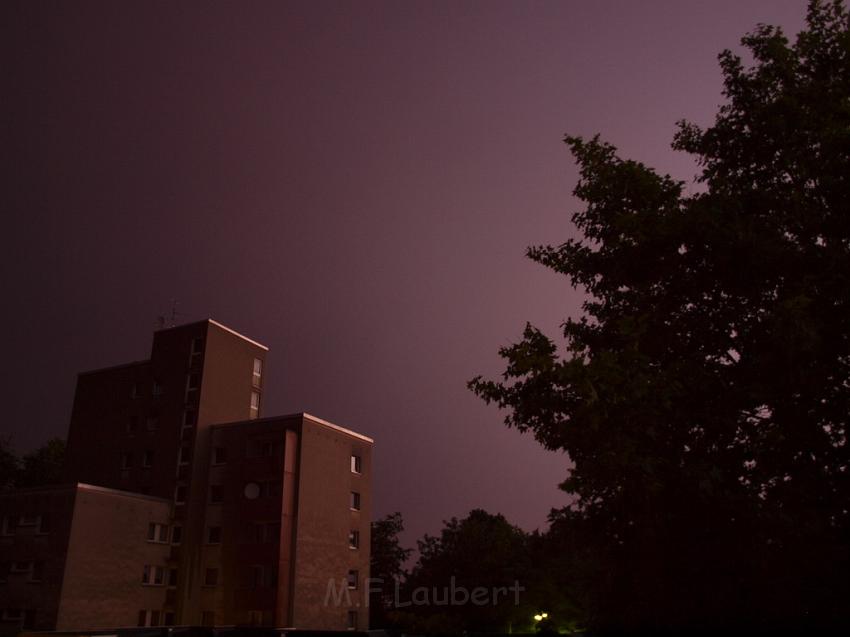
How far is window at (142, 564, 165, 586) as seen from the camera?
139ft

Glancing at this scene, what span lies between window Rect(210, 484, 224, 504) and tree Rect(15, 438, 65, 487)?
97.2 ft

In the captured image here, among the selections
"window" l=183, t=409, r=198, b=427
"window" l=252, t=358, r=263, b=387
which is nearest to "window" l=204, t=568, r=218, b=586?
"window" l=183, t=409, r=198, b=427

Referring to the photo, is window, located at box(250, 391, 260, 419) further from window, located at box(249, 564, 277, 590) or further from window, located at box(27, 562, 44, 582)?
window, located at box(27, 562, 44, 582)

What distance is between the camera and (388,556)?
242ft

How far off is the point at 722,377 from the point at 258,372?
4384 cm

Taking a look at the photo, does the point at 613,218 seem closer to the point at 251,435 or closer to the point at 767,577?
the point at 767,577

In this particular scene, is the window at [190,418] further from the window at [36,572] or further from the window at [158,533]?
the window at [36,572]

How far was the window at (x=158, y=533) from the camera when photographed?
4388cm

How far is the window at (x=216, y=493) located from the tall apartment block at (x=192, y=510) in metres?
0.06

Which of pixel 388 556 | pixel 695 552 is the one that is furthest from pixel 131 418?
pixel 695 552

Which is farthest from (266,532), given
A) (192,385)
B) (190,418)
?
(192,385)

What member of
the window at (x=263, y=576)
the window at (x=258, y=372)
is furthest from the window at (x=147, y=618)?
the window at (x=258, y=372)

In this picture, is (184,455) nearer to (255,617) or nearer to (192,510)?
(192,510)

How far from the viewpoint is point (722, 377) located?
13977mm
